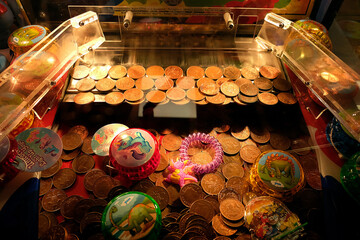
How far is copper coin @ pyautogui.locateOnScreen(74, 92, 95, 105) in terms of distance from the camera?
8.36ft

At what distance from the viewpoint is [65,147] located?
8.07 ft

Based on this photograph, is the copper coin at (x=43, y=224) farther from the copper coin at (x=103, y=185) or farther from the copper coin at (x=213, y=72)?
the copper coin at (x=213, y=72)

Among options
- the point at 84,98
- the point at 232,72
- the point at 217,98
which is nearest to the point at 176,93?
the point at 217,98

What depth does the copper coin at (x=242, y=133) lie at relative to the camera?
263cm

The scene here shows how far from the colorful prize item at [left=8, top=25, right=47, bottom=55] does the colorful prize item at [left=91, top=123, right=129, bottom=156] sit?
4.24 ft

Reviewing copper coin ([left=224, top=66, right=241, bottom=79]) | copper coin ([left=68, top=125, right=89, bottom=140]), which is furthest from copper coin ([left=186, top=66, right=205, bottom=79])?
copper coin ([left=68, top=125, right=89, bottom=140])

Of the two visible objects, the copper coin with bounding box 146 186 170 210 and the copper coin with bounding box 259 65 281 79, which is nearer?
the copper coin with bounding box 146 186 170 210

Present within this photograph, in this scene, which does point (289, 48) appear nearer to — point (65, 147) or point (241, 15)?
point (241, 15)

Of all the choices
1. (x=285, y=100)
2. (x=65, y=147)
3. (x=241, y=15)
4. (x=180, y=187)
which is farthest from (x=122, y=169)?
(x=241, y=15)

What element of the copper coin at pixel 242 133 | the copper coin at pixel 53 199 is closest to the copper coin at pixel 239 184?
the copper coin at pixel 242 133

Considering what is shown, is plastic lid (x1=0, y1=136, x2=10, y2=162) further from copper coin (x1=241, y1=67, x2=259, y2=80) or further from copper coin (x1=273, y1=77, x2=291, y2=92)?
copper coin (x1=273, y1=77, x2=291, y2=92)

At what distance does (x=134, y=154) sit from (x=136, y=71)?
1.08m

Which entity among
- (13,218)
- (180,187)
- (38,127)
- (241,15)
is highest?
(241,15)

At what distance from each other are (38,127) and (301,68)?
236cm
